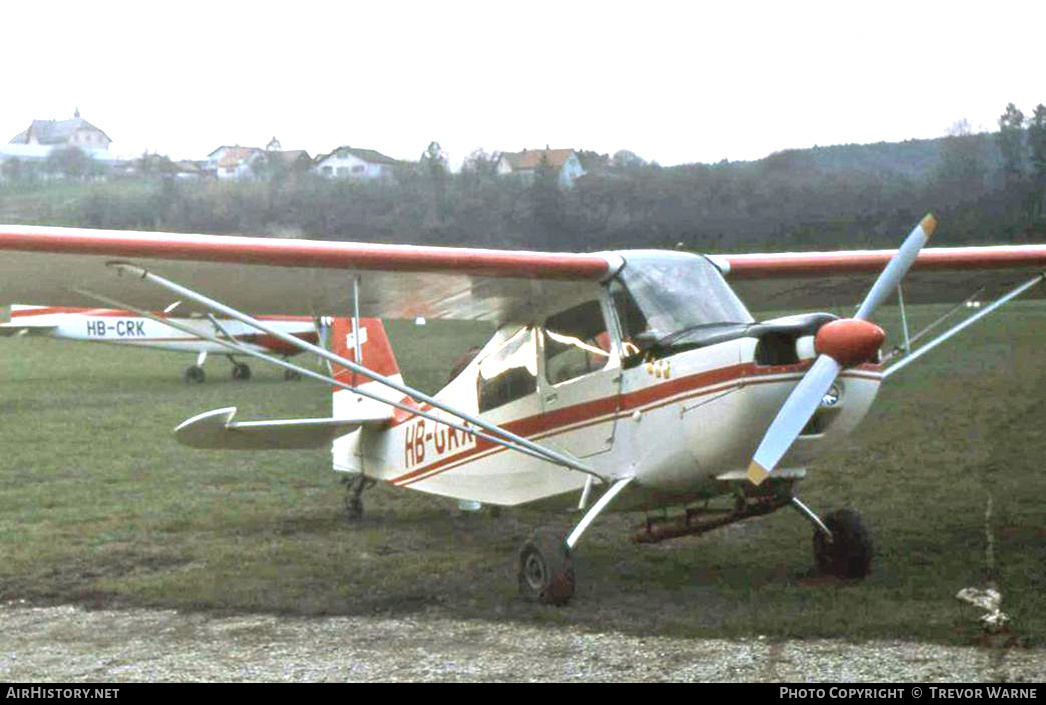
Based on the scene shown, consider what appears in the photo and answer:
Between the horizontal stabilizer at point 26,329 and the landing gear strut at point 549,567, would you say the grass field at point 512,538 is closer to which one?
the landing gear strut at point 549,567

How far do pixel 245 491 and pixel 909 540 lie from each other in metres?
5.76

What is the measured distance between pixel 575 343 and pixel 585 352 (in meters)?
0.13

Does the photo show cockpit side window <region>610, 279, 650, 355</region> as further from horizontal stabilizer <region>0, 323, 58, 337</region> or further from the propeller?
horizontal stabilizer <region>0, 323, 58, 337</region>

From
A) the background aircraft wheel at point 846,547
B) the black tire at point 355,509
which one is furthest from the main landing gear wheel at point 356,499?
the background aircraft wheel at point 846,547

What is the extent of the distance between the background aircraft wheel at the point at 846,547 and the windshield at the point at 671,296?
49.3 inches

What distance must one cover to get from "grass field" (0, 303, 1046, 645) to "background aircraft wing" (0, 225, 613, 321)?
1644mm

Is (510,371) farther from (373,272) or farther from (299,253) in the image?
(299,253)

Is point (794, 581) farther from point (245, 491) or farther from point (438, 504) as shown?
point (245, 491)

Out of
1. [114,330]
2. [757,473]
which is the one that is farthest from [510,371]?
[114,330]

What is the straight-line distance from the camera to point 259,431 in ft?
29.4

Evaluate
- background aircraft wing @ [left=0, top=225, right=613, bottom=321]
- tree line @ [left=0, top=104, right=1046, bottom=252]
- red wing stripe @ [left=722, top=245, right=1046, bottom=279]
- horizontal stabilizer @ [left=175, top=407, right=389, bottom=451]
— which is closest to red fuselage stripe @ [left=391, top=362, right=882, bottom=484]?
background aircraft wing @ [left=0, top=225, right=613, bottom=321]

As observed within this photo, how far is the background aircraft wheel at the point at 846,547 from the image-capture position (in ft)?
23.8

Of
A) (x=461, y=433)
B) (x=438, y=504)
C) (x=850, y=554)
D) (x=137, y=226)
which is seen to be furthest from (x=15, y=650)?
(x=137, y=226)

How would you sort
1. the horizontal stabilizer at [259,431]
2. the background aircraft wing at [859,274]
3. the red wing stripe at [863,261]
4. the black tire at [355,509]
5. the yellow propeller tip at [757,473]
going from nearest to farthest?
the yellow propeller tip at [757,473]
the horizontal stabilizer at [259,431]
the red wing stripe at [863,261]
the background aircraft wing at [859,274]
the black tire at [355,509]
